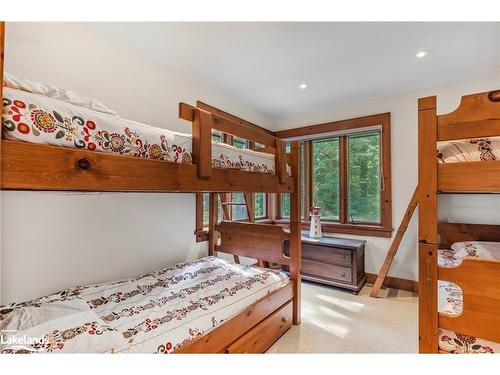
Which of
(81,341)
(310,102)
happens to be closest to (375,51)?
(310,102)

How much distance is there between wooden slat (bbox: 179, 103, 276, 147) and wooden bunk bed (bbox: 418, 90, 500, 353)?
3.13 feet

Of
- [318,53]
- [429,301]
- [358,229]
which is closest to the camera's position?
[429,301]

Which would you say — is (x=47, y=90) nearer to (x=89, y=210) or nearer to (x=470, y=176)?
(x=89, y=210)

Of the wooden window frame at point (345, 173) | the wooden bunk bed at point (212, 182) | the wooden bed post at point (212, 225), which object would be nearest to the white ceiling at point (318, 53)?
the wooden window frame at point (345, 173)

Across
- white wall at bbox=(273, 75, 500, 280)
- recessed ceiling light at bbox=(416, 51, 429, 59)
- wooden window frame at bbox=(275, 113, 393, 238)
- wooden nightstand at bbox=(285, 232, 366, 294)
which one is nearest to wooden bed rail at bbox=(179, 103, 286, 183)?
recessed ceiling light at bbox=(416, 51, 429, 59)

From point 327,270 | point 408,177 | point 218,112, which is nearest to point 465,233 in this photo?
point 408,177

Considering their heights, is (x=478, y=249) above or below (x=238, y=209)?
below

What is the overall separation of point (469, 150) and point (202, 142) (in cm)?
128

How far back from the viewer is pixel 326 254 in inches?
118

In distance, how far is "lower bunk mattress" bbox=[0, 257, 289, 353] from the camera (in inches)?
39.2

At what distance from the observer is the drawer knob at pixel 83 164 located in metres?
0.84

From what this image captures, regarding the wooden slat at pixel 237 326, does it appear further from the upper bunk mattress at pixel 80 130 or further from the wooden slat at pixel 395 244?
the wooden slat at pixel 395 244

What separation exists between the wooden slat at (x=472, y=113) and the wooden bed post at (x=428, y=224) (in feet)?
0.18
